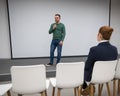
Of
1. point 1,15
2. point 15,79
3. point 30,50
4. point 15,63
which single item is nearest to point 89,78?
point 15,79

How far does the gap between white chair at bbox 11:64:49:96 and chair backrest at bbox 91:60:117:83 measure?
699 millimetres

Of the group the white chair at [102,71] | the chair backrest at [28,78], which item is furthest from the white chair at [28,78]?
the white chair at [102,71]

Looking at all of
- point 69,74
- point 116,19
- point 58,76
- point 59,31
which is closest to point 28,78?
point 58,76

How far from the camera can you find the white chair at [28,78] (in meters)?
2.01

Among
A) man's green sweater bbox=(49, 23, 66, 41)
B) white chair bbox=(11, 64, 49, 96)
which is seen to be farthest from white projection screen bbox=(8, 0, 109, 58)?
white chair bbox=(11, 64, 49, 96)

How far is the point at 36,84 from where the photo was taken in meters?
2.07

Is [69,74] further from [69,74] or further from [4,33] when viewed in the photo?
[4,33]

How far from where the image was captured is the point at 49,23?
215 inches

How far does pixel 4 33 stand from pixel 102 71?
3.83 metres

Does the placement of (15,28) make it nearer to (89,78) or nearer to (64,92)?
(64,92)

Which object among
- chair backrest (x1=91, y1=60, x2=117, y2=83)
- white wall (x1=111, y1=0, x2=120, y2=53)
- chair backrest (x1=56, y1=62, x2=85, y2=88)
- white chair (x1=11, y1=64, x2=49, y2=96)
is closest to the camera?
white chair (x1=11, y1=64, x2=49, y2=96)

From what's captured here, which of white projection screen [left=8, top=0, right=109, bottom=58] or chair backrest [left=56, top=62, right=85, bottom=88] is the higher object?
white projection screen [left=8, top=0, right=109, bottom=58]

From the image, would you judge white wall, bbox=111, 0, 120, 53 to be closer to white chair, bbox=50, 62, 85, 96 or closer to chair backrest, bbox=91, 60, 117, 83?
chair backrest, bbox=91, 60, 117, 83

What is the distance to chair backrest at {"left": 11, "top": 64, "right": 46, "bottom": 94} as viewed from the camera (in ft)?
6.59
